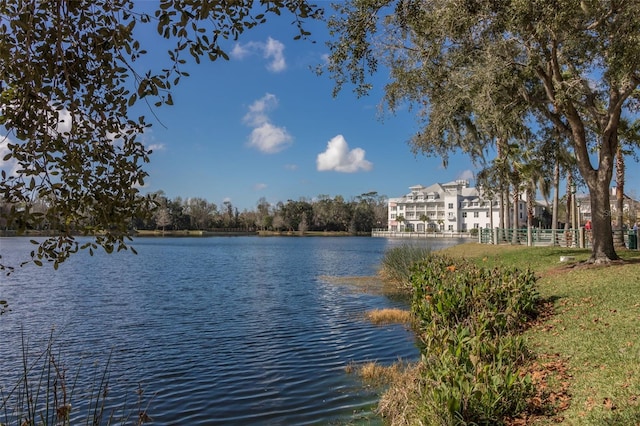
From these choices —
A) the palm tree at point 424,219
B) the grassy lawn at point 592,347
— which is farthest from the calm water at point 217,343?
the palm tree at point 424,219

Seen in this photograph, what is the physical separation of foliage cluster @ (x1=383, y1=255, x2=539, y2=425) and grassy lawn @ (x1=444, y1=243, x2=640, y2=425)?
0.38 m

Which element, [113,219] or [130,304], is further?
[130,304]

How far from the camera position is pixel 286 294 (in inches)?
880

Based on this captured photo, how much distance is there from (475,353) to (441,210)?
5085 inches

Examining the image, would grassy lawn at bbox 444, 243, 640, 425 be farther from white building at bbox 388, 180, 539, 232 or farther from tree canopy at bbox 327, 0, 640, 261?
white building at bbox 388, 180, 539, 232

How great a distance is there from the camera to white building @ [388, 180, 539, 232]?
403 feet

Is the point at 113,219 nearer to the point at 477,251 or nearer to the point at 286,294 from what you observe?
the point at 286,294

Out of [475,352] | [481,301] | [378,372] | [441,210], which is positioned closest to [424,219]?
[441,210]

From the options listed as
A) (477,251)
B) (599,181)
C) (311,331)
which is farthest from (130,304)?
(477,251)

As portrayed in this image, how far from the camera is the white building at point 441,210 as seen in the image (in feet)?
403

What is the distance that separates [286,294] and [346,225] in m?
133

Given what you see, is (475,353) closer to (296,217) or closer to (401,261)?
(401,261)

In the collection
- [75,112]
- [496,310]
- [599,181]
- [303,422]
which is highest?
[599,181]

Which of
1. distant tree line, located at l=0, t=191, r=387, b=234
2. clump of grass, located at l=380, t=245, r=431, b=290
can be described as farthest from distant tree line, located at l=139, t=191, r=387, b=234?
clump of grass, located at l=380, t=245, r=431, b=290
